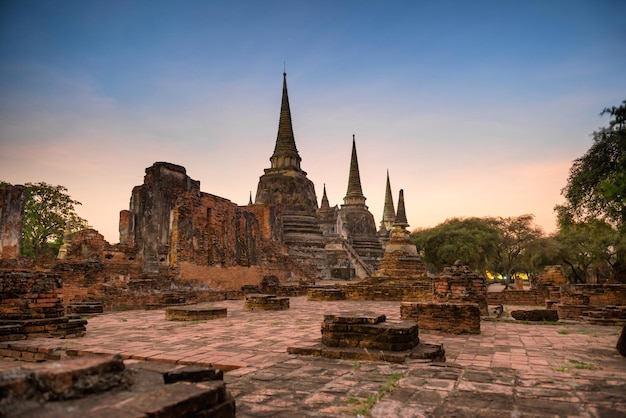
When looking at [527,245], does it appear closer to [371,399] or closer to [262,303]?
[262,303]

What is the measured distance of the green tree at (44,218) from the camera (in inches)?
977

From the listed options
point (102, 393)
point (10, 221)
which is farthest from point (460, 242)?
point (102, 393)

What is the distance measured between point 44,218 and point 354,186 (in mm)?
25675

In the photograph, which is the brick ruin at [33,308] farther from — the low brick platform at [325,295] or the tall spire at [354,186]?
the tall spire at [354,186]

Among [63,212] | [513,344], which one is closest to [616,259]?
[513,344]

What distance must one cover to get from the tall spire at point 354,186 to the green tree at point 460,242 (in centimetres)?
760

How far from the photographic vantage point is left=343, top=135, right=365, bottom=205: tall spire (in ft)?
136

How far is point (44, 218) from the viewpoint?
2525cm

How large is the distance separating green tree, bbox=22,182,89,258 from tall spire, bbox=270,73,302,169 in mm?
14003

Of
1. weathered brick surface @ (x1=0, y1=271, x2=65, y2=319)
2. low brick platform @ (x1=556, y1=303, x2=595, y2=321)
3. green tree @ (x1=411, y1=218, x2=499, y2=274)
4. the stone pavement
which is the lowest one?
low brick platform @ (x1=556, y1=303, x2=595, y2=321)

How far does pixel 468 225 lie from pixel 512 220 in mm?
3929

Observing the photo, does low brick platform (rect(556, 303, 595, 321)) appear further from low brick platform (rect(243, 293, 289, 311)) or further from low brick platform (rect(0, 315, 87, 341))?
low brick platform (rect(0, 315, 87, 341))

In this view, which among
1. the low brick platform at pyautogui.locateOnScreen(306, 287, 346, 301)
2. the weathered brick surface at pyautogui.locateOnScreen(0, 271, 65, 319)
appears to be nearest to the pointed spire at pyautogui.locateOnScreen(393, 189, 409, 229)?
the low brick platform at pyautogui.locateOnScreen(306, 287, 346, 301)

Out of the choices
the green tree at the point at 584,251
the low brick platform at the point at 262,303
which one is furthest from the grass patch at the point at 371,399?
the green tree at the point at 584,251
